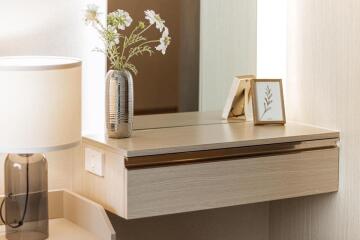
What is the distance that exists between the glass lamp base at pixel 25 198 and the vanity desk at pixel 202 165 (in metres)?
0.19

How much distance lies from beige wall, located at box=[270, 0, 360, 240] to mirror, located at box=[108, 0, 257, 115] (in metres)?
0.19

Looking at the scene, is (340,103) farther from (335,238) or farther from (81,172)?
(81,172)

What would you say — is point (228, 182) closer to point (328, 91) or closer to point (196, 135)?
point (196, 135)

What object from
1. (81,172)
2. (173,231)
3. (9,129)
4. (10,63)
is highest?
(10,63)

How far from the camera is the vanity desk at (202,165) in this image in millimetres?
2498

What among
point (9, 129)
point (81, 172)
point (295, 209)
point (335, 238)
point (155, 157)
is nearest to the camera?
point (9, 129)

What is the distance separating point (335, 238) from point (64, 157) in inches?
41.1

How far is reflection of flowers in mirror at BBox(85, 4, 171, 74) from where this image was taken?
266cm

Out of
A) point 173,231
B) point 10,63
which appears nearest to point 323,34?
point 173,231

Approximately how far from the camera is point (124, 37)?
2787 millimetres

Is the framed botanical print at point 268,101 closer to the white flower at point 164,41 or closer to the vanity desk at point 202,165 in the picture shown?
the vanity desk at point 202,165

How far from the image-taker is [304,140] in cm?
281

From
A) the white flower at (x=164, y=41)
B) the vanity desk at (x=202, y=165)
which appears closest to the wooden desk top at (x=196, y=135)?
the vanity desk at (x=202, y=165)

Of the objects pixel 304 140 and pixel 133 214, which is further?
pixel 304 140
